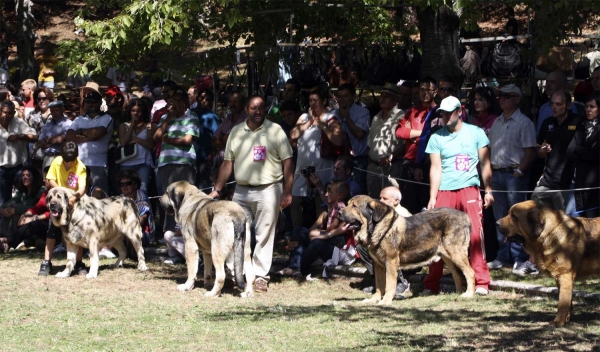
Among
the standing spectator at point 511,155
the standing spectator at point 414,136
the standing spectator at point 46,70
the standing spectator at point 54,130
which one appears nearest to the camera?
the standing spectator at point 511,155

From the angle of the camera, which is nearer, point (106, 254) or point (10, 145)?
point (106, 254)

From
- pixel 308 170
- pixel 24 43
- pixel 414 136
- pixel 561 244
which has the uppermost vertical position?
pixel 24 43

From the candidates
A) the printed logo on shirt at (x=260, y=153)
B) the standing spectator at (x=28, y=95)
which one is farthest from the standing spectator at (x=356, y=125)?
the standing spectator at (x=28, y=95)

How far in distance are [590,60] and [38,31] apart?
22.4m

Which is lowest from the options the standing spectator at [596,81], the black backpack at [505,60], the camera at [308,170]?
the camera at [308,170]

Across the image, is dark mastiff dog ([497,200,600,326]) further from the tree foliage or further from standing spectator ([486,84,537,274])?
the tree foliage

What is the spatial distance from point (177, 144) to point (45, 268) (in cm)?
249

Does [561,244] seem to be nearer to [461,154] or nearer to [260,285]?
[461,154]

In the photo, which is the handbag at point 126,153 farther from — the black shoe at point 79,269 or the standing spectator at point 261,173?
the standing spectator at point 261,173

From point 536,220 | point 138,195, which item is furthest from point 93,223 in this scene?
point 536,220

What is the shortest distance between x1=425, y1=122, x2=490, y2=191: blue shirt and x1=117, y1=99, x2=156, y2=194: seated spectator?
5385mm

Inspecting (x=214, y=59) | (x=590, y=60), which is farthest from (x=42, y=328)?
(x=590, y=60)

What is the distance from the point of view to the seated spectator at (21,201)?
14969mm

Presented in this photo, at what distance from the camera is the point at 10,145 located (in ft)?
50.6
